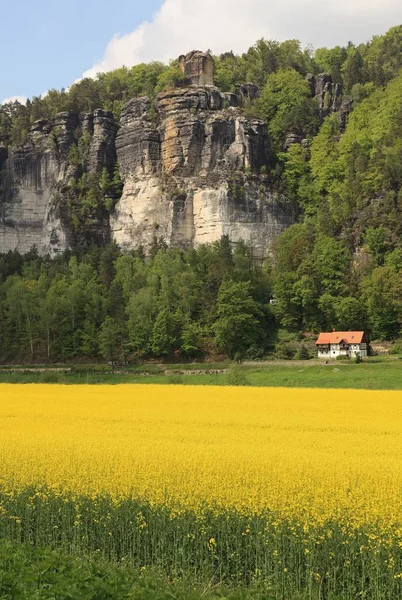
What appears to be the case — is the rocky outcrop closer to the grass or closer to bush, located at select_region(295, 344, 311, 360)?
bush, located at select_region(295, 344, 311, 360)

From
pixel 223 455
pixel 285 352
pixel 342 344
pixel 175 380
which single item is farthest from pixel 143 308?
pixel 223 455

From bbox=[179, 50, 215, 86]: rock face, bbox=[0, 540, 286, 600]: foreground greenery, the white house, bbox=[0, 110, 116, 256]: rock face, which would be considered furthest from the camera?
bbox=[179, 50, 215, 86]: rock face

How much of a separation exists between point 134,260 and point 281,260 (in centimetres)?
2151

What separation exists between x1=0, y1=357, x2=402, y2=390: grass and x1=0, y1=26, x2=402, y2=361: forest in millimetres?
7438

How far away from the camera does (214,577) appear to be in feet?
38.4

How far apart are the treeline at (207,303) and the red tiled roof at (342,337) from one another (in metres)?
2.84

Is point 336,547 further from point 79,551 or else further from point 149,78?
point 149,78

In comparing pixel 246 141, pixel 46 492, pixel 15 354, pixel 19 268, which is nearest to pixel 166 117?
pixel 246 141

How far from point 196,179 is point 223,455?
3402 inches

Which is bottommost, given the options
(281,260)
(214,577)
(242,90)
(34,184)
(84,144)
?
(214,577)

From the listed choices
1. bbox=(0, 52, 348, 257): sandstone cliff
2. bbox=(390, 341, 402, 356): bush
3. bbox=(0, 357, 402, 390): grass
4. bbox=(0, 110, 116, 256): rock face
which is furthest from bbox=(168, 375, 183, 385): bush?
bbox=(0, 110, 116, 256): rock face

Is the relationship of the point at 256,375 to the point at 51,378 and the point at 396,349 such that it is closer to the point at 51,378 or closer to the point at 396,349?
the point at 396,349

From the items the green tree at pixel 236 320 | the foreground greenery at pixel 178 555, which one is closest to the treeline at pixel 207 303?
the green tree at pixel 236 320

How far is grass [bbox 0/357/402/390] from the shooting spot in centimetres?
4900
